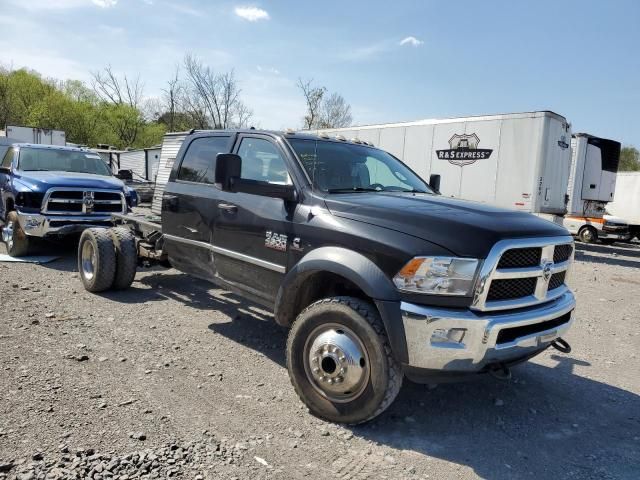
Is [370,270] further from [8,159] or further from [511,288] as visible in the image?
[8,159]

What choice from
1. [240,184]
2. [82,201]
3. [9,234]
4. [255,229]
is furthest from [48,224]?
[240,184]

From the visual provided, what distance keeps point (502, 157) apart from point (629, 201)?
1134 cm

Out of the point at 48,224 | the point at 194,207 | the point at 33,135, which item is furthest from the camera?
the point at 33,135

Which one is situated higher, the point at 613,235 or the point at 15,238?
the point at 613,235

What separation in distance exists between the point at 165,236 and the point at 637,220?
2029cm

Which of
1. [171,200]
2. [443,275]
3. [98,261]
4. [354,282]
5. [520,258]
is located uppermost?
[171,200]

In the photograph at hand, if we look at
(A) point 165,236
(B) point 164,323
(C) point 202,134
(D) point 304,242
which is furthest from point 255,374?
(C) point 202,134

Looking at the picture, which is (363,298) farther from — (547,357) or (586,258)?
(586,258)

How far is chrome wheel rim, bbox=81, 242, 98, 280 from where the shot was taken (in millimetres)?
6381

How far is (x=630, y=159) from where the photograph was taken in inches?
1812

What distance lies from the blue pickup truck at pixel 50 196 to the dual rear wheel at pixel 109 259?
1.58 meters

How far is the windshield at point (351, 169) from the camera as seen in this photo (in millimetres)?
3980

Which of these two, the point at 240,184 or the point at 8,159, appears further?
the point at 8,159

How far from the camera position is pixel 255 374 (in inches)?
161
